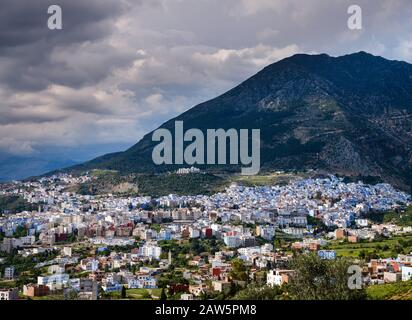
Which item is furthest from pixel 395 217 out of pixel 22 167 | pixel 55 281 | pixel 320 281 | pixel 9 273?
pixel 22 167

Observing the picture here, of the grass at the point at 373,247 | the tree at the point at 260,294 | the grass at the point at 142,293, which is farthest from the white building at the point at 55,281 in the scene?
the grass at the point at 373,247

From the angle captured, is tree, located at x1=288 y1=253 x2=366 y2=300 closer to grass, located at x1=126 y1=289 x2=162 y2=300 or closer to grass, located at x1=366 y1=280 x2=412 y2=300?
grass, located at x1=366 y1=280 x2=412 y2=300

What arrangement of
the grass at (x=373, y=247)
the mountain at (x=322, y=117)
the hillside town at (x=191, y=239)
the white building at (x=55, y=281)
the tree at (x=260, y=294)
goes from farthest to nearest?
the mountain at (x=322, y=117)
the grass at (x=373, y=247)
the white building at (x=55, y=281)
the hillside town at (x=191, y=239)
the tree at (x=260, y=294)

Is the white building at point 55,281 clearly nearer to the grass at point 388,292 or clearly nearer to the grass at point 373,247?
the grass at point 388,292

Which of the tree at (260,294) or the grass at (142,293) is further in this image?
the grass at (142,293)

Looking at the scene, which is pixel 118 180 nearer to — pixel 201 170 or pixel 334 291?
pixel 201 170

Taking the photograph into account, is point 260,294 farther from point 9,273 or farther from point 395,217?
point 395,217

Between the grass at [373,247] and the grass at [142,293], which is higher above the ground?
the grass at [373,247]
